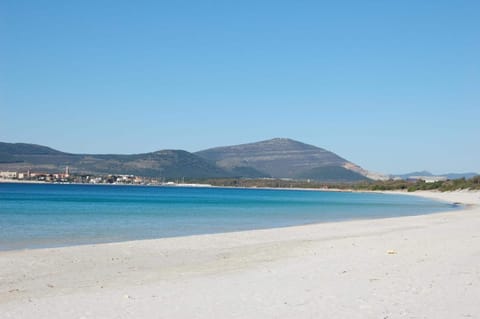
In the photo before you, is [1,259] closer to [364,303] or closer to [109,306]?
[109,306]

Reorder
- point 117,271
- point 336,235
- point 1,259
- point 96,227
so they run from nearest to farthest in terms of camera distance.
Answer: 1. point 117,271
2. point 1,259
3. point 336,235
4. point 96,227

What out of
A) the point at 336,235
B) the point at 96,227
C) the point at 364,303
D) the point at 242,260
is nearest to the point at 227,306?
the point at 364,303

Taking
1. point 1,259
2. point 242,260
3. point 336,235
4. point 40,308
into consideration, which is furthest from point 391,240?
point 40,308

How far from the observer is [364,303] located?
330 inches

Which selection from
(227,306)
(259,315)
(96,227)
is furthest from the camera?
(96,227)

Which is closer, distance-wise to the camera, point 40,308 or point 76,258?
point 40,308

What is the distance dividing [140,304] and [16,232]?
15.7 metres

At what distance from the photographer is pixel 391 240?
1862 cm

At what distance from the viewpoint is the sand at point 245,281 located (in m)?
8.05

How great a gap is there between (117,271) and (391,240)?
969 cm

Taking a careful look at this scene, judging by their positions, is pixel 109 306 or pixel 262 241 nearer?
pixel 109 306

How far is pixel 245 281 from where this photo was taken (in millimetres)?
10500

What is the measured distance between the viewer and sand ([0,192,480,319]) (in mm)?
8047

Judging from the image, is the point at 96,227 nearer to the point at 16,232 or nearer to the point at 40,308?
the point at 16,232
